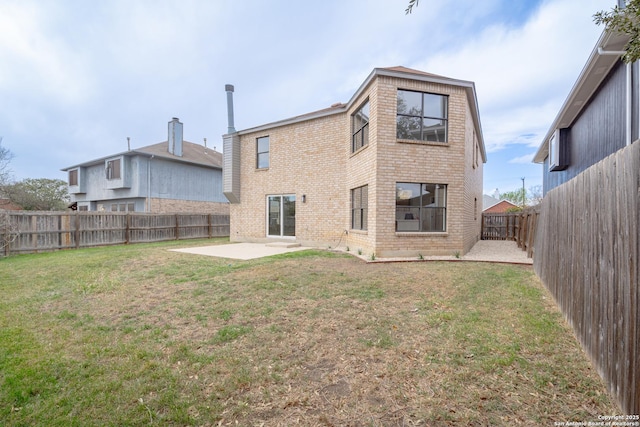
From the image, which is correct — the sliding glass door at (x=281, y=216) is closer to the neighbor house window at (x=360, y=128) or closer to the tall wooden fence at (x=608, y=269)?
the neighbor house window at (x=360, y=128)

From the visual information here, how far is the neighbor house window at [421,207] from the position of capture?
9211 millimetres

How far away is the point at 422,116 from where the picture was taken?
941 centimetres

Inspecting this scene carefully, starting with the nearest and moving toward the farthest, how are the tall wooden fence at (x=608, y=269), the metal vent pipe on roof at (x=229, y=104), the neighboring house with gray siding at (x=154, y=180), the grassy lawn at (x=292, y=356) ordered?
the tall wooden fence at (x=608, y=269) → the grassy lawn at (x=292, y=356) → the metal vent pipe on roof at (x=229, y=104) → the neighboring house with gray siding at (x=154, y=180)

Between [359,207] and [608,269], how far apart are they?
8.12m

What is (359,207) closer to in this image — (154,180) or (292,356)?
(292,356)

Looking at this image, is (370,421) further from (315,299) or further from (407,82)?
(407,82)

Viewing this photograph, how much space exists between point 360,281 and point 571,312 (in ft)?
10.9

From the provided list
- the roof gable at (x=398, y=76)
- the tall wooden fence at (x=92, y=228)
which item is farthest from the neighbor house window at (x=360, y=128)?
the tall wooden fence at (x=92, y=228)

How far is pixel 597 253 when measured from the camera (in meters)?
2.91

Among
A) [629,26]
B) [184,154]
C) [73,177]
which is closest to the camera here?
[629,26]

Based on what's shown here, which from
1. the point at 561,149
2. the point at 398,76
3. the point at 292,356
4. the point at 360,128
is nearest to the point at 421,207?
the point at 360,128

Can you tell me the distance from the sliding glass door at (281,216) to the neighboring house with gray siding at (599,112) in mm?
10332

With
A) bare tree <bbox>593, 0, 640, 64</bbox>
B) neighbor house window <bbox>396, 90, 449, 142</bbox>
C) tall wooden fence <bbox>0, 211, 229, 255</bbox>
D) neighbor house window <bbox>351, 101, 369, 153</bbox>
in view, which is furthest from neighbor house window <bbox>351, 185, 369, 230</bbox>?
tall wooden fence <bbox>0, 211, 229, 255</bbox>

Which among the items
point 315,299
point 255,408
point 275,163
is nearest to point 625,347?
point 255,408
